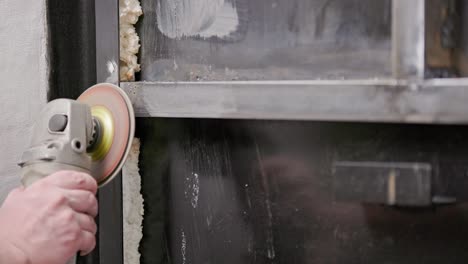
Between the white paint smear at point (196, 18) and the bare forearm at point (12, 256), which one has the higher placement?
the white paint smear at point (196, 18)

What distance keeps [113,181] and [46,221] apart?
10.0 inches

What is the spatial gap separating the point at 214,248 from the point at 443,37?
0.60 meters

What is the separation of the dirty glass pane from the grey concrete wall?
224mm

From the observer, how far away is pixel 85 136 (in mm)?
863

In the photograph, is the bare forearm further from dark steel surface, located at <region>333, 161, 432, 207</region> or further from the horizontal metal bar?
dark steel surface, located at <region>333, 161, 432, 207</region>

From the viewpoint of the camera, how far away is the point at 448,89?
0.70 meters

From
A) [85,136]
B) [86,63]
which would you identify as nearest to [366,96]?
[85,136]

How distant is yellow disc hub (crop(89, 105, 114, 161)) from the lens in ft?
3.01

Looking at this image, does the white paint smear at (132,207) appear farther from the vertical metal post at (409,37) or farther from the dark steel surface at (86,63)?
the vertical metal post at (409,37)

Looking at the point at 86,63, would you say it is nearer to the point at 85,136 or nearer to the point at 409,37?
the point at 85,136

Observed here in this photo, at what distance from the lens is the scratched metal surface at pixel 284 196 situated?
79 cm

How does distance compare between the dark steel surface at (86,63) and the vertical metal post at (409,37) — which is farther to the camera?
the dark steel surface at (86,63)

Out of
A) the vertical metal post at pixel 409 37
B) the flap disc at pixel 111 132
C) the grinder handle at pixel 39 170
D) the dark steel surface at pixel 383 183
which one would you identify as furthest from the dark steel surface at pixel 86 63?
the vertical metal post at pixel 409 37

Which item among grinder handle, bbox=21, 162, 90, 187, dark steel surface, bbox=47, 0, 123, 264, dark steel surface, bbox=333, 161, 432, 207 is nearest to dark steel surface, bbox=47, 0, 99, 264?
dark steel surface, bbox=47, 0, 123, 264
